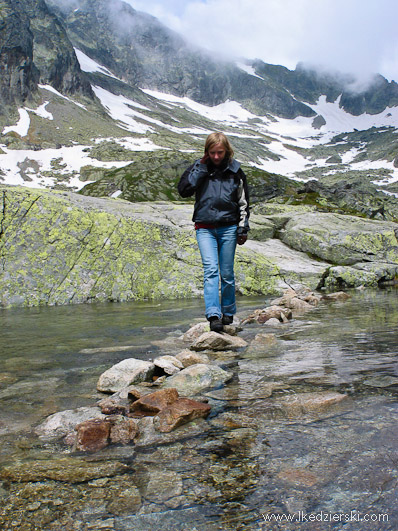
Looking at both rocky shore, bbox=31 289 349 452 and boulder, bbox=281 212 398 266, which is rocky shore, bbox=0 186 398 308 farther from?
rocky shore, bbox=31 289 349 452

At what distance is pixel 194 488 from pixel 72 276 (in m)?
11.4

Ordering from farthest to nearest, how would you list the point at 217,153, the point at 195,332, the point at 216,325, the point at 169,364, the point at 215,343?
the point at 195,332 < the point at 217,153 < the point at 216,325 < the point at 215,343 < the point at 169,364

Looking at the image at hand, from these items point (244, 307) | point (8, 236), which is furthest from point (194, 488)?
point (8, 236)

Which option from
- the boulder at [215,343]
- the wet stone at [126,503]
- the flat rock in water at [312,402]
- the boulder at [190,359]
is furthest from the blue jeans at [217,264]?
the wet stone at [126,503]

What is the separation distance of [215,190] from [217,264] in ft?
3.98

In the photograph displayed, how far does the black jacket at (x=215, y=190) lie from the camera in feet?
20.4

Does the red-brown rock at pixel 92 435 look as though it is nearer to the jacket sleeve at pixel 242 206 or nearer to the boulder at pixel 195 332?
the boulder at pixel 195 332

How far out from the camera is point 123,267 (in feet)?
43.5

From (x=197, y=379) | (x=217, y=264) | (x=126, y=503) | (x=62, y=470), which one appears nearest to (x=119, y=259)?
(x=217, y=264)

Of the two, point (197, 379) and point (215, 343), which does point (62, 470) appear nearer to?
point (197, 379)

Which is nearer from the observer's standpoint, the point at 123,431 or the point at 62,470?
the point at 62,470

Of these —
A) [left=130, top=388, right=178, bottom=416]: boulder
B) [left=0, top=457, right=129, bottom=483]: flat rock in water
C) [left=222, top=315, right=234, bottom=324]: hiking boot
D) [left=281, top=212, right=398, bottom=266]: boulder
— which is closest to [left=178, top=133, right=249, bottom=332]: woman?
[left=222, top=315, right=234, bottom=324]: hiking boot

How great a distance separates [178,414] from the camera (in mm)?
2805

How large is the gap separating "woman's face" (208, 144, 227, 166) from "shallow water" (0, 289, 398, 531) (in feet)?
10.1
